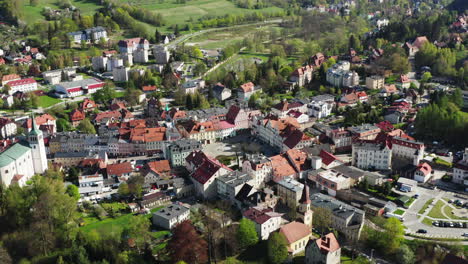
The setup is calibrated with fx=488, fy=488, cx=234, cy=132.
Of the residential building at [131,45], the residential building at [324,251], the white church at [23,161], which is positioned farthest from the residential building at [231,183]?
the residential building at [131,45]

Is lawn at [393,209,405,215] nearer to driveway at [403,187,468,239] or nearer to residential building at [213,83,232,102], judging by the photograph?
driveway at [403,187,468,239]

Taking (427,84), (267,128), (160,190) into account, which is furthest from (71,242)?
(427,84)

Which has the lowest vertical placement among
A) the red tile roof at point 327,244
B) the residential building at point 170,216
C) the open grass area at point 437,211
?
the open grass area at point 437,211

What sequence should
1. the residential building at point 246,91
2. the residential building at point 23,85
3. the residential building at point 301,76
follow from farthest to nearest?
1. the residential building at point 301,76
2. the residential building at point 23,85
3. the residential building at point 246,91

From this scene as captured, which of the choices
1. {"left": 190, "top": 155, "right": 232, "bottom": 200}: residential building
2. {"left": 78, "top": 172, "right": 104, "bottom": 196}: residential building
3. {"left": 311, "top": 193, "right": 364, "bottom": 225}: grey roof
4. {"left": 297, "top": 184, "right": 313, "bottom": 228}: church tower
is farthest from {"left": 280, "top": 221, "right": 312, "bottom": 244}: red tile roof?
{"left": 78, "top": 172, "right": 104, "bottom": 196}: residential building

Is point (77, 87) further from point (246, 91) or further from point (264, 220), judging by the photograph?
point (264, 220)

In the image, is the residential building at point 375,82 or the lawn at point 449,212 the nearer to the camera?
the lawn at point 449,212

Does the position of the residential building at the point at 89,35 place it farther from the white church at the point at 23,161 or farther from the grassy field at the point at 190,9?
the white church at the point at 23,161
